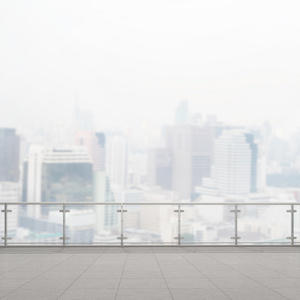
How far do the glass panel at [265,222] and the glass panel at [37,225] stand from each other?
13.3 ft

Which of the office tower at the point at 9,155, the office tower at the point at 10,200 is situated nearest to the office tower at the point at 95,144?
the office tower at the point at 9,155

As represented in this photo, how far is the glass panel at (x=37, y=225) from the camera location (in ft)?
39.3

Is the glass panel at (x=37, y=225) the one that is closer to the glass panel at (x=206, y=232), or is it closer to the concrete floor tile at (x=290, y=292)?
the glass panel at (x=206, y=232)

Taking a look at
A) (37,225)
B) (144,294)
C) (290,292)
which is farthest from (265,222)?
(144,294)

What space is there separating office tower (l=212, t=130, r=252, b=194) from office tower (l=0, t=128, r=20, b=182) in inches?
1160

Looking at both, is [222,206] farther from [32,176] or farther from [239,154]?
[239,154]

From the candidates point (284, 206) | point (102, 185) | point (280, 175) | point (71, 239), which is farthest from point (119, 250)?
point (102, 185)

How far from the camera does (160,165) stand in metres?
84.3

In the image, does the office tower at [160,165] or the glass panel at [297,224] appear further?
the office tower at [160,165]

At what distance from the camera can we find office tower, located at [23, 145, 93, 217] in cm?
7444

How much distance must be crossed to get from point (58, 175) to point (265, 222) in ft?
230

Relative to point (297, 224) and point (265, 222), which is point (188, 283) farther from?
point (297, 224)

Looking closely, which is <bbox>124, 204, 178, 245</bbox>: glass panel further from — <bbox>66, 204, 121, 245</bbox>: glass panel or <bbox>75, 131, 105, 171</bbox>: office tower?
<bbox>75, 131, 105, 171</bbox>: office tower

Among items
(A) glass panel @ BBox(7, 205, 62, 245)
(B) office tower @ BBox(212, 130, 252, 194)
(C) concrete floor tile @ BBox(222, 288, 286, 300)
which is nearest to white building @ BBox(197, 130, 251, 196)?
(B) office tower @ BBox(212, 130, 252, 194)
